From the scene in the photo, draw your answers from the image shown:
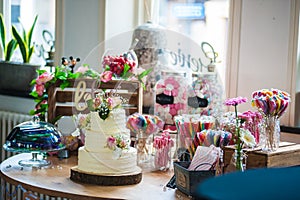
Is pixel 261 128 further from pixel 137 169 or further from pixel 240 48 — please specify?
pixel 240 48

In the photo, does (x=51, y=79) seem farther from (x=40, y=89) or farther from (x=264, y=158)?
(x=264, y=158)

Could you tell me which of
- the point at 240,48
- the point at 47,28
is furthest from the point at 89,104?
the point at 47,28

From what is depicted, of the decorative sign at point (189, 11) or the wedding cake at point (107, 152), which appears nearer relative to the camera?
the wedding cake at point (107, 152)

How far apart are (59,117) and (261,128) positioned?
977 mm

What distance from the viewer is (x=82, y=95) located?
7.92 ft

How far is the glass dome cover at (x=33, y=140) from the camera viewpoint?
2.22m

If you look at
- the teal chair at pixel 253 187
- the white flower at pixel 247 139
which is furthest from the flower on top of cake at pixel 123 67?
the teal chair at pixel 253 187

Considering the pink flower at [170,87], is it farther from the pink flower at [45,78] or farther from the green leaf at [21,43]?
the green leaf at [21,43]

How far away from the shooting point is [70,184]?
6.50 ft

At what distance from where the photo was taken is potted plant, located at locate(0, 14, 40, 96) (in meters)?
3.53

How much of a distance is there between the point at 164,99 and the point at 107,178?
2.16 ft

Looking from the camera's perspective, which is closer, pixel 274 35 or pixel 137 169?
pixel 137 169

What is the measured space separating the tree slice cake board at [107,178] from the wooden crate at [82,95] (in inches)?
12.3

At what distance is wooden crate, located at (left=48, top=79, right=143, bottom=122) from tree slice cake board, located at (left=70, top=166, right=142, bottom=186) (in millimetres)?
312
